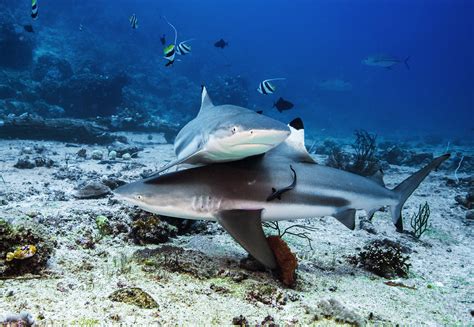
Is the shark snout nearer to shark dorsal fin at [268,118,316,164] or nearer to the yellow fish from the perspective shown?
shark dorsal fin at [268,118,316,164]

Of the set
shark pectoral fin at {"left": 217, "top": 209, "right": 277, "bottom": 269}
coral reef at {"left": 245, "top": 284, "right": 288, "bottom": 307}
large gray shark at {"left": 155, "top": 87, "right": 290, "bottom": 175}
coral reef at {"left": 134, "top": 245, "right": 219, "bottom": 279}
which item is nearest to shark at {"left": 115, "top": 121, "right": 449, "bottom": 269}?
shark pectoral fin at {"left": 217, "top": 209, "right": 277, "bottom": 269}

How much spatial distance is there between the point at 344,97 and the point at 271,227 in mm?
102947

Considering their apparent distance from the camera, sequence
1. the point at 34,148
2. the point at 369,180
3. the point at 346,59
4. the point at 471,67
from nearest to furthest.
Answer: the point at 369,180
the point at 34,148
the point at 346,59
the point at 471,67

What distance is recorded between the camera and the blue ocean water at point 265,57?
4881cm

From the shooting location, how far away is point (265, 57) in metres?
133

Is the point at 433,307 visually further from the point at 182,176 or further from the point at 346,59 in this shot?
the point at 346,59

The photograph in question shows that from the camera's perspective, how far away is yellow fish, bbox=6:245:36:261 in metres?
3.05

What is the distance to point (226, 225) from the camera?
11.4 feet

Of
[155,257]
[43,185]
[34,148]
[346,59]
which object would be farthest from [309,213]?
[346,59]

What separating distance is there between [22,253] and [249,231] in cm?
228

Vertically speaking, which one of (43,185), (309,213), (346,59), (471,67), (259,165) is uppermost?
(471,67)

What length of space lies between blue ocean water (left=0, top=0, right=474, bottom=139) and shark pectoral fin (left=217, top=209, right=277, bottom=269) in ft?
89.6

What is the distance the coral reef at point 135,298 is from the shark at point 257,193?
0.98m

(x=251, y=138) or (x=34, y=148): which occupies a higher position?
(x=251, y=138)
